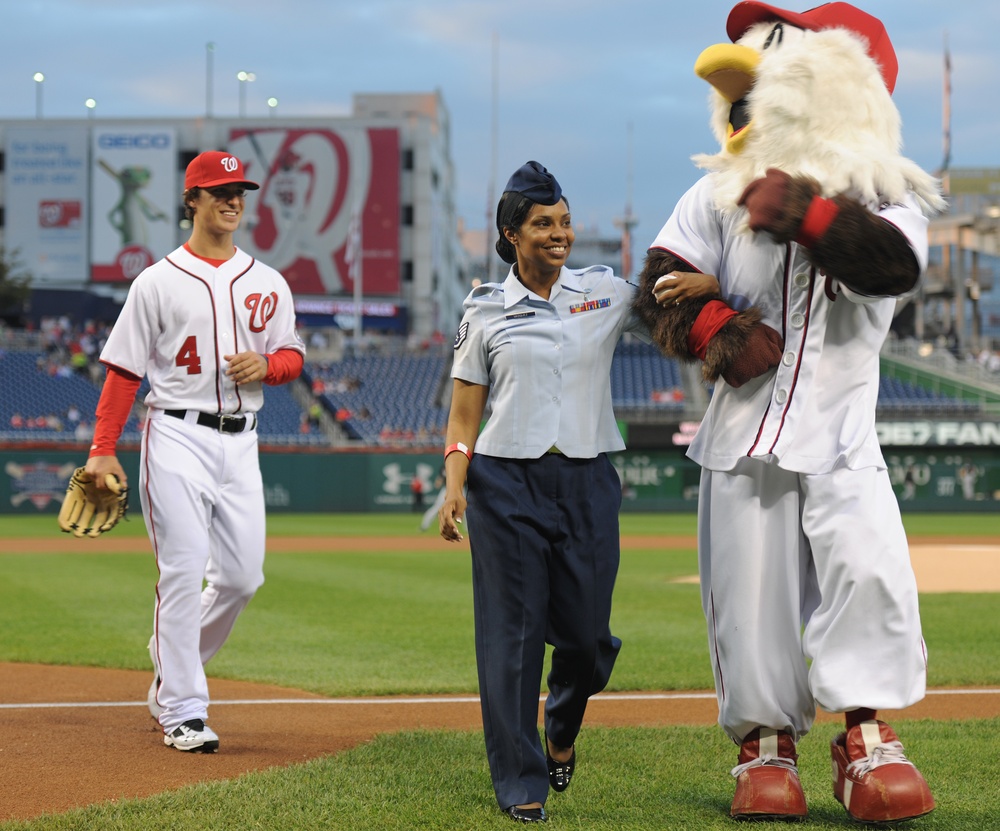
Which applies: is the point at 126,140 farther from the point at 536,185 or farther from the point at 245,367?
the point at 536,185

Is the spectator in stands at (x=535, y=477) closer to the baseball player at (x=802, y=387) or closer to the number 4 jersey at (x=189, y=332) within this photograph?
the baseball player at (x=802, y=387)

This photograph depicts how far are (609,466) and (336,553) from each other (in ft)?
48.1

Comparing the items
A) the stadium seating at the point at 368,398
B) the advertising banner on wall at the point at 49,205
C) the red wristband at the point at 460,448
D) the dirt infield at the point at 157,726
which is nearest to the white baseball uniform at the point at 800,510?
the red wristband at the point at 460,448

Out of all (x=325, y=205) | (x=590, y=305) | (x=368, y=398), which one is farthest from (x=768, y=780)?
(x=325, y=205)

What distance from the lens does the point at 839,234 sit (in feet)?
10.8

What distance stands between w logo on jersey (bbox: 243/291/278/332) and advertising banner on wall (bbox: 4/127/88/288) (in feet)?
176

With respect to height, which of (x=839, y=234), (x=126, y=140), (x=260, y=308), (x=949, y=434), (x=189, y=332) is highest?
(x=126, y=140)

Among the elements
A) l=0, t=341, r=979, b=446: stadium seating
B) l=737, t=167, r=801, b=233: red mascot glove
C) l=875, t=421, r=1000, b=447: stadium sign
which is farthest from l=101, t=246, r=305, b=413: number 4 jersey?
l=875, t=421, r=1000, b=447: stadium sign

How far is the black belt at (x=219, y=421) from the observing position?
16.9ft

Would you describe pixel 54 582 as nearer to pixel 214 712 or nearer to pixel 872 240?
pixel 214 712

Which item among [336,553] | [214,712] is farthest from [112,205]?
[214,712]

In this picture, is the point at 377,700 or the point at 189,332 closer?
the point at 189,332

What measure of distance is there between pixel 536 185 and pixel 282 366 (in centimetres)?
184

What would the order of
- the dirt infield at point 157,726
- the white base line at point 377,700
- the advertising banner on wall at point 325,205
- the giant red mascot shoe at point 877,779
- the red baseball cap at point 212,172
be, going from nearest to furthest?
the giant red mascot shoe at point 877,779 → the dirt infield at point 157,726 → the red baseball cap at point 212,172 → the white base line at point 377,700 → the advertising banner on wall at point 325,205
